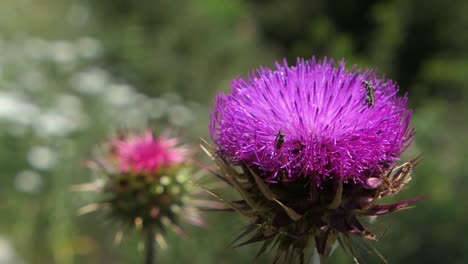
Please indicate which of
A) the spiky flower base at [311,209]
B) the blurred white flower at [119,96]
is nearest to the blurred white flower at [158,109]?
the blurred white flower at [119,96]

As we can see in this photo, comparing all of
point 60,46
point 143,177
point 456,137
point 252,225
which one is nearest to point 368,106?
point 252,225

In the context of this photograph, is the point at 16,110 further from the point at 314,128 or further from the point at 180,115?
the point at 314,128

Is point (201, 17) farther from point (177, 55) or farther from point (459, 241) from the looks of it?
point (459, 241)

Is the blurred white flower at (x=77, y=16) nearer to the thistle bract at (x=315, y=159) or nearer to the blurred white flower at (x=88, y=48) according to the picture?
the blurred white flower at (x=88, y=48)

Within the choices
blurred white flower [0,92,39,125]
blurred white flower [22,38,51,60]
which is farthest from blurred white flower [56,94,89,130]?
blurred white flower [22,38,51,60]

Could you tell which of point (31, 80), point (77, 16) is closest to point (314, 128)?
point (31, 80)

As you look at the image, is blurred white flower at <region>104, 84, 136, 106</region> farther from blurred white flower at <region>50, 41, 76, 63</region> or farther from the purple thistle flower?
the purple thistle flower

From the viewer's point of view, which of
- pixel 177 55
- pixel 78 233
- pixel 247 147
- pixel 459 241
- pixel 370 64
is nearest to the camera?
pixel 247 147
